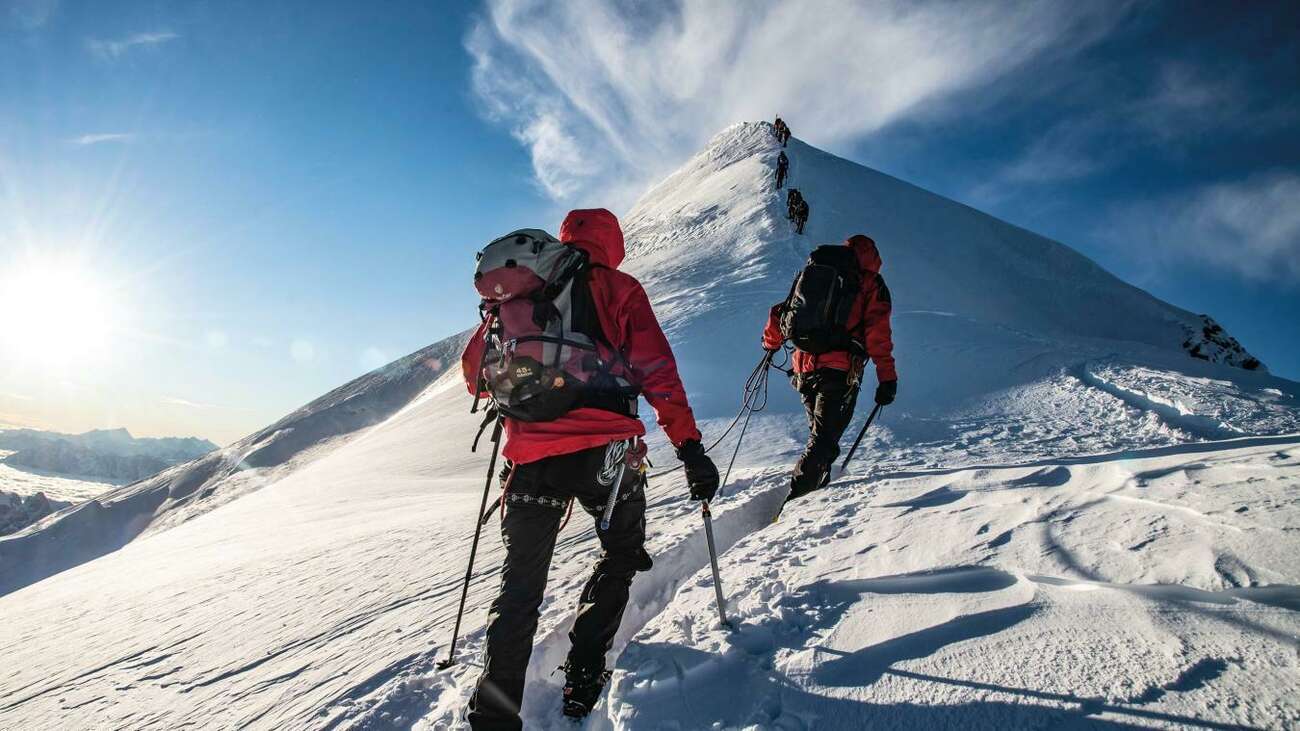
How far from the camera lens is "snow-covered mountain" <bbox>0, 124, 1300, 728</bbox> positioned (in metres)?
1.80

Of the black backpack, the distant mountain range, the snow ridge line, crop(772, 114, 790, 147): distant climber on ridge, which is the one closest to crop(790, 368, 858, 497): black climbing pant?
the black backpack

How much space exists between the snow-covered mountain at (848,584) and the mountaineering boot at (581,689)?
67 mm

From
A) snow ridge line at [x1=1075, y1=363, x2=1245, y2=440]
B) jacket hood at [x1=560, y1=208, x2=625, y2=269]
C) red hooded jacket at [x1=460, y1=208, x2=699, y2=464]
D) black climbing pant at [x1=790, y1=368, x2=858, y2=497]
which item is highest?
jacket hood at [x1=560, y1=208, x2=625, y2=269]

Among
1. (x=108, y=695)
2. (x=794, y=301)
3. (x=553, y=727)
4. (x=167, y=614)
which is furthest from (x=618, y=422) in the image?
(x=167, y=614)

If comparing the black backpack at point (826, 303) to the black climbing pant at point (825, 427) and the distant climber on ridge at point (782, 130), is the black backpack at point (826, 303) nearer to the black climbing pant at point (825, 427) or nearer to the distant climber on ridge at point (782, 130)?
the black climbing pant at point (825, 427)

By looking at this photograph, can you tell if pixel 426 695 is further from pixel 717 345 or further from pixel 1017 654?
pixel 717 345

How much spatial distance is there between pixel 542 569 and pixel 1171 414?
277 inches

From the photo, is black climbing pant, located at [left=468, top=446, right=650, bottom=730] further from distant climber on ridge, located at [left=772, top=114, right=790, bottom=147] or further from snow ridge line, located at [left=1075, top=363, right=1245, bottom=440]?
distant climber on ridge, located at [left=772, top=114, right=790, bottom=147]

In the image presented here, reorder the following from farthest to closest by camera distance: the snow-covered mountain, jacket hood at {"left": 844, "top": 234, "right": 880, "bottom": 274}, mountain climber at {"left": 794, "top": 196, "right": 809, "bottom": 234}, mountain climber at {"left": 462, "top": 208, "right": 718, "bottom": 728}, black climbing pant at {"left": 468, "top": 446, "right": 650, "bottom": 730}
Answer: mountain climber at {"left": 794, "top": 196, "right": 809, "bottom": 234}, jacket hood at {"left": 844, "top": 234, "right": 880, "bottom": 274}, mountain climber at {"left": 462, "top": 208, "right": 718, "bottom": 728}, black climbing pant at {"left": 468, "top": 446, "right": 650, "bottom": 730}, the snow-covered mountain

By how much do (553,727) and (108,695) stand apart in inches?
115

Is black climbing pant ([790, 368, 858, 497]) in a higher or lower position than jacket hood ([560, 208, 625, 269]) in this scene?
lower

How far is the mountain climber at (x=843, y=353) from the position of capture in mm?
3961

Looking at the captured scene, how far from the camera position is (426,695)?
2.42m

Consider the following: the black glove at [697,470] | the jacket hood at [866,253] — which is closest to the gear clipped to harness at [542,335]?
the black glove at [697,470]
